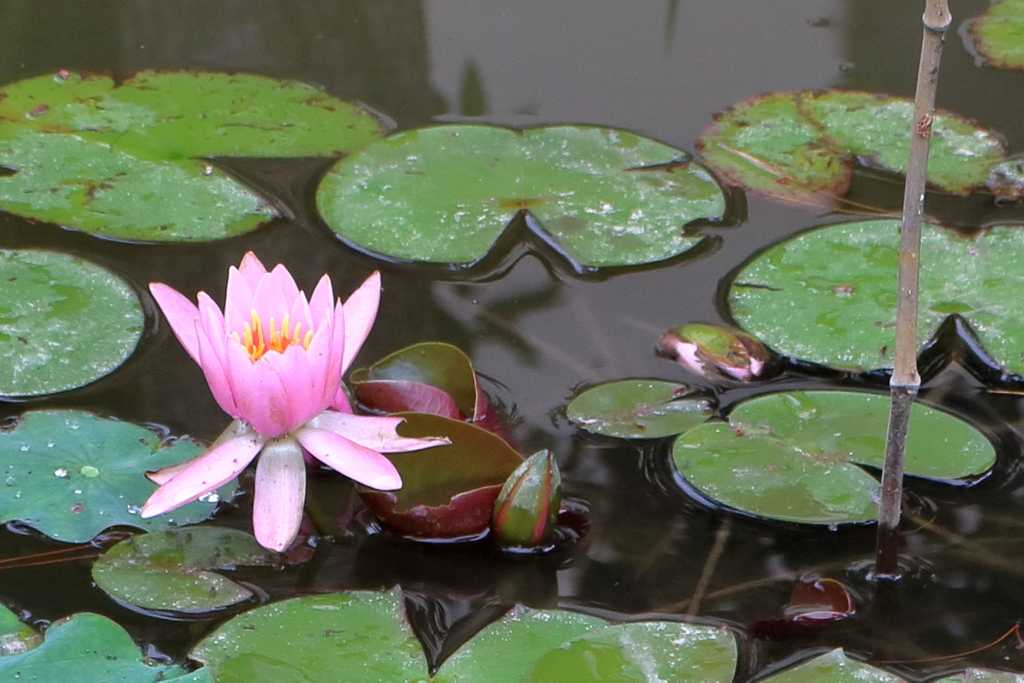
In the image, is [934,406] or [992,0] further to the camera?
[992,0]

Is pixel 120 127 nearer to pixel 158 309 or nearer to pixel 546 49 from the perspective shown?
pixel 158 309

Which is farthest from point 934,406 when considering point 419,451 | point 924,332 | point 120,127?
point 120,127

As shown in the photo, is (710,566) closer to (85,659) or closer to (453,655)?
(453,655)

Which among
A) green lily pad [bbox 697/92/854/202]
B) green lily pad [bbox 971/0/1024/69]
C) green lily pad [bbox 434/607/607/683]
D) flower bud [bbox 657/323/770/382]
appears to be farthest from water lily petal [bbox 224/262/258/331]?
green lily pad [bbox 971/0/1024/69]

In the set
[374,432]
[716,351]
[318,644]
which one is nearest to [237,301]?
[374,432]

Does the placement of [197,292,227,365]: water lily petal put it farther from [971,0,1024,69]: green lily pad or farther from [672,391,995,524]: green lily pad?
[971,0,1024,69]: green lily pad

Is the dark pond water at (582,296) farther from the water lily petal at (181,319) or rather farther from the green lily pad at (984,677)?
the water lily petal at (181,319)
